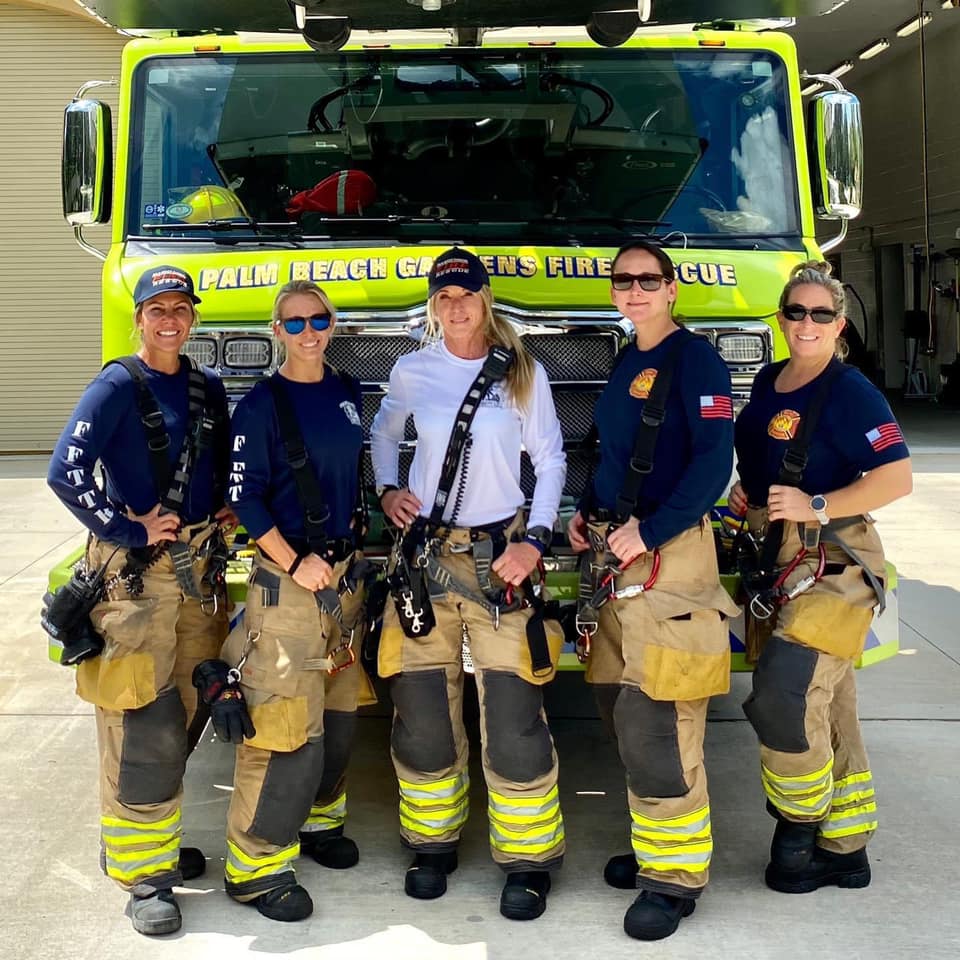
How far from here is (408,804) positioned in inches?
159

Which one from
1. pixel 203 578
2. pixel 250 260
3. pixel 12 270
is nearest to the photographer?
pixel 203 578

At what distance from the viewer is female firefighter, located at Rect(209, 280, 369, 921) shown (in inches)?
148

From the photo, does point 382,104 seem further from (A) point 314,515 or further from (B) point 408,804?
(B) point 408,804

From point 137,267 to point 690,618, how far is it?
8.03ft

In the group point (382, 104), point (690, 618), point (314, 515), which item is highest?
point (382, 104)

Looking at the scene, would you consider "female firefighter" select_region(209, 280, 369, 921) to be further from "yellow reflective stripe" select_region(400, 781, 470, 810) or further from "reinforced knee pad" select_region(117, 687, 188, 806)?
"yellow reflective stripe" select_region(400, 781, 470, 810)

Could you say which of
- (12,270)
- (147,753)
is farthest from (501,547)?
(12,270)

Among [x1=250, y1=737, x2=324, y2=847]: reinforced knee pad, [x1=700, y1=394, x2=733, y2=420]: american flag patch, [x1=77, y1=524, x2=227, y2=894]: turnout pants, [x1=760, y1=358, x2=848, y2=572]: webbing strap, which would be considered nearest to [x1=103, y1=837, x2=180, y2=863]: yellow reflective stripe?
[x1=77, y1=524, x2=227, y2=894]: turnout pants

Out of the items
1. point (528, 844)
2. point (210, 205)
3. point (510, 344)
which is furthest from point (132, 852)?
point (210, 205)

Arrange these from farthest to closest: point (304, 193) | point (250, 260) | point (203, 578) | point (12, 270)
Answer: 1. point (12, 270)
2. point (304, 193)
3. point (250, 260)
4. point (203, 578)

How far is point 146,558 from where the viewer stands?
3.79m

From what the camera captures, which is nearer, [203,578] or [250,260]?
[203,578]

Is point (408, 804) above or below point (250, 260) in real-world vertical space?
below

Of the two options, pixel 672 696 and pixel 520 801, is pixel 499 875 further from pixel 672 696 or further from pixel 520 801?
pixel 672 696
